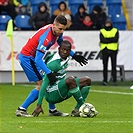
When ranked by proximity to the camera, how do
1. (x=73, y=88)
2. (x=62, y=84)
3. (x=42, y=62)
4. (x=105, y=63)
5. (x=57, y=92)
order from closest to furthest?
(x=42, y=62)
(x=73, y=88)
(x=62, y=84)
(x=57, y=92)
(x=105, y=63)

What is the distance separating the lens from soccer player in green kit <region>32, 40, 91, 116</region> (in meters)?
11.2

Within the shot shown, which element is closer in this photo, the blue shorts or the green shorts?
the green shorts

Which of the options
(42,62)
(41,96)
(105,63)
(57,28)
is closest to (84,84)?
(41,96)

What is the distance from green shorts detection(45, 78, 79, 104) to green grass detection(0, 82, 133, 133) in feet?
1.24

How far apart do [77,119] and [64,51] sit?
1.26 m

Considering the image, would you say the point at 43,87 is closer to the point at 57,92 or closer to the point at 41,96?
the point at 41,96

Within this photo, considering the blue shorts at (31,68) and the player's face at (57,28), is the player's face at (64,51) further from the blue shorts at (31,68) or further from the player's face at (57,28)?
the blue shorts at (31,68)

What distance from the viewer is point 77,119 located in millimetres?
10820

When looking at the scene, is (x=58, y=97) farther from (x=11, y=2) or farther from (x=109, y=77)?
(x=11, y=2)

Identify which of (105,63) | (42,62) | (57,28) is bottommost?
(105,63)

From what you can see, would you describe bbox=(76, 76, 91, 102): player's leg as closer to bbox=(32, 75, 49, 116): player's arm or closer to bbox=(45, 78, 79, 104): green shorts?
bbox=(45, 78, 79, 104): green shorts

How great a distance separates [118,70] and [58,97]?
11566mm

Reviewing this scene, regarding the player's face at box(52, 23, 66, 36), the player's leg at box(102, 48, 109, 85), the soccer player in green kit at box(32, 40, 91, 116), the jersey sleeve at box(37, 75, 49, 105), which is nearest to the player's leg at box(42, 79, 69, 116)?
the soccer player in green kit at box(32, 40, 91, 116)

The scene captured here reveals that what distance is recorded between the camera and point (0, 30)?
23344 millimetres
